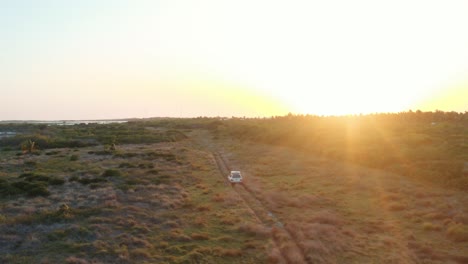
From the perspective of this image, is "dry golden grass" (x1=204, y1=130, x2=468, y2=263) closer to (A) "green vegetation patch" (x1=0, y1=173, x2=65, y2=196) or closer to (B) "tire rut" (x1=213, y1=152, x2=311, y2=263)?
(B) "tire rut" (x1=213, y1=152, x2=311, y2=263)

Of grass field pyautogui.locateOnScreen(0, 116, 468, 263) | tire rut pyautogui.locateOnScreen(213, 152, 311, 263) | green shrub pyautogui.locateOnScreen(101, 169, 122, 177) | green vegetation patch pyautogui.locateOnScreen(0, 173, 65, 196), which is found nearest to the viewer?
tire rut pyautogui.locateOnScreen(213, 152, 311, 263)

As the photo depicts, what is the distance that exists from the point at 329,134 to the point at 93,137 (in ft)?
172

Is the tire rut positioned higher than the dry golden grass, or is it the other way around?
the dry golden grass

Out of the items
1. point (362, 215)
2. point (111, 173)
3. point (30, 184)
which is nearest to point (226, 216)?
point (362, 215)

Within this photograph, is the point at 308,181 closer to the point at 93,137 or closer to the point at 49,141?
the point at 49,141

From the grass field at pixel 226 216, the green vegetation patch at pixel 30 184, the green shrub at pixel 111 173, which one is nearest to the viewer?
the grass field at pixel 226 216

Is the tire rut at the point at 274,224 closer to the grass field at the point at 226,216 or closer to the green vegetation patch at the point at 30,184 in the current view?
the grass field at the point at 226,216

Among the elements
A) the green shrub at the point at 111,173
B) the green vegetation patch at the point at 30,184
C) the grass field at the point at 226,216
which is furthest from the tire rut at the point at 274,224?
the green vegetation patch at the point at 30,184

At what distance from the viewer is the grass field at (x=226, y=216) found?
2150 cm

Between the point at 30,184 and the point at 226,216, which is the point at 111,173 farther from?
the point at 226,216

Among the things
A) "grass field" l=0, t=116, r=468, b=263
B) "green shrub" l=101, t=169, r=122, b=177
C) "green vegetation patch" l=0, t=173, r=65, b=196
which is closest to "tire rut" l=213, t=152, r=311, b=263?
"grass field" l=0, t=116, r=468, b=263

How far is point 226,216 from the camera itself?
2853 cm

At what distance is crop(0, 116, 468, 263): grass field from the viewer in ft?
70.5

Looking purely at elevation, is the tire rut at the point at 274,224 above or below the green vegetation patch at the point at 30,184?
below
